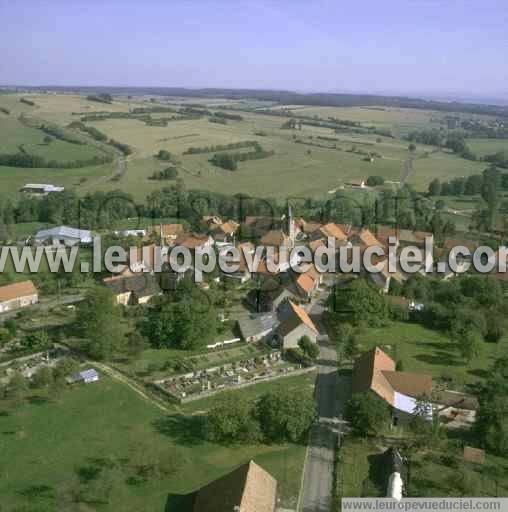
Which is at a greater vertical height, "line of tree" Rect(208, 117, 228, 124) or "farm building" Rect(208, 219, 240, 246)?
"line of tree" Rect(208, 117, 228, 124)

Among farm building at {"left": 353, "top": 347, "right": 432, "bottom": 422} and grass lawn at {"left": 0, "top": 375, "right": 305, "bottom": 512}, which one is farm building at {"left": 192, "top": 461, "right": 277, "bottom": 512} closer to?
grass lawn at {"left": 0, "top": 375, "right": 305, "bottom": 512}

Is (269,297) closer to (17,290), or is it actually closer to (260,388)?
(260,388)

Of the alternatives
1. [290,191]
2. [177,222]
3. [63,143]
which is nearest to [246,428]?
[177,222]

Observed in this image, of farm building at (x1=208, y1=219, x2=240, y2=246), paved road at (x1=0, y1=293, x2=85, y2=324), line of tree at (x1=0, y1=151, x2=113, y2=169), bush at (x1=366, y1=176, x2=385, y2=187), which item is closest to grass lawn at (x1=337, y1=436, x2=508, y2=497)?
paved road at (x1=0, y1=293, x2=85, y2=324)

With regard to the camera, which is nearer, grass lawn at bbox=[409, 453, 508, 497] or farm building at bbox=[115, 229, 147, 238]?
grass lawn at bbox=[409, 453, 508, 497]

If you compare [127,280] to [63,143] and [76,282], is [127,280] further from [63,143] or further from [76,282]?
[63,143]

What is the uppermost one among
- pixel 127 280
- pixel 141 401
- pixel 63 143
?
pixel 63 143
